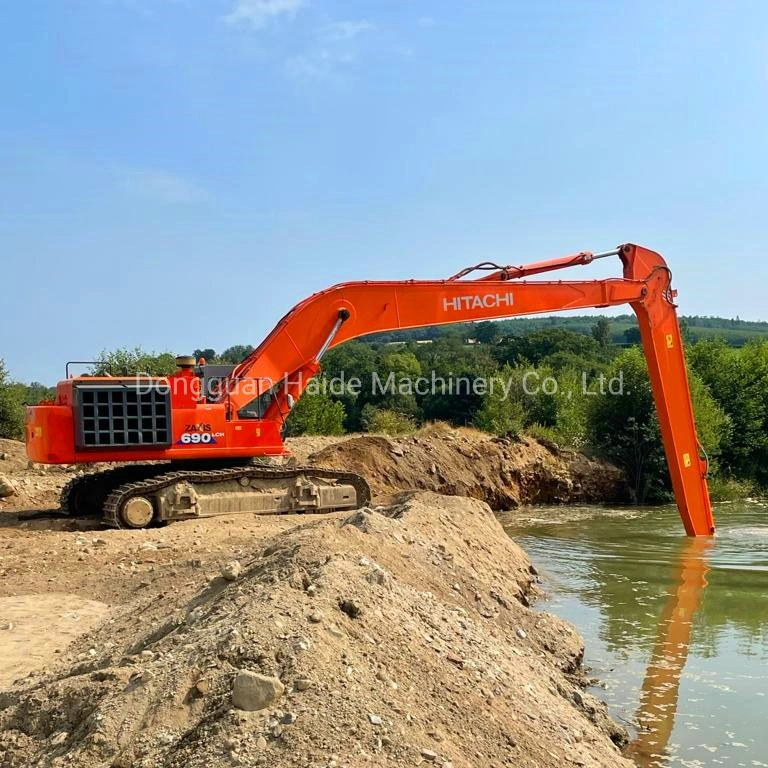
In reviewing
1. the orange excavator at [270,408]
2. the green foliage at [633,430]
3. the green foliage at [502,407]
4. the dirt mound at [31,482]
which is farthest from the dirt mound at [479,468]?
the green foliage at [502,407]

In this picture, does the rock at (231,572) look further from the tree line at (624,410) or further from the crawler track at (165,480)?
the tree line at (624,410)

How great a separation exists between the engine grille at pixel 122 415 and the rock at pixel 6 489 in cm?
450

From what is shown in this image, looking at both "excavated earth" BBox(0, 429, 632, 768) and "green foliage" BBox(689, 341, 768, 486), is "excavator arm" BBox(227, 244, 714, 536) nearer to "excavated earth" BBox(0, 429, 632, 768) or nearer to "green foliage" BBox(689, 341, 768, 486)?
"excavated earth" BBox(0, 429, 632, 768)

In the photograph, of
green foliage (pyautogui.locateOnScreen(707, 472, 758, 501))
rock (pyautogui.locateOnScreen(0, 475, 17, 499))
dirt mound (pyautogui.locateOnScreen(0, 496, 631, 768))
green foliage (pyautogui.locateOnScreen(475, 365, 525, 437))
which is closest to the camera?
dirt mound (pyautogui.locateOnScreen(0, 496, 631, 768))

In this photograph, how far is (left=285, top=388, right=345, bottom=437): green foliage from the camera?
35969 mm

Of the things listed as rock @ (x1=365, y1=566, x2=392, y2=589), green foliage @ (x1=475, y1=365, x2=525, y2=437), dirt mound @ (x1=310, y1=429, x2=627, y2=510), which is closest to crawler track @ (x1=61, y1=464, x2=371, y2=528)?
dirt mound @ (x1=310, y1=429, x2=627, y2=510)

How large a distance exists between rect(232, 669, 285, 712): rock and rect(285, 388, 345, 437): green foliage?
3111 centimetres

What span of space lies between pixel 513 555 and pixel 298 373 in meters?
4.04

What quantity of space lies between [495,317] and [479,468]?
296 inches

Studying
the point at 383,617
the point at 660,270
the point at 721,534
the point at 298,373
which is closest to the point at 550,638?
the point at 383,617

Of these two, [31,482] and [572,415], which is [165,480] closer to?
[31,482]

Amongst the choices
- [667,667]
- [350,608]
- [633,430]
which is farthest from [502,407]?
[350,608]

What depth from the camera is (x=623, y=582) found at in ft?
35.5

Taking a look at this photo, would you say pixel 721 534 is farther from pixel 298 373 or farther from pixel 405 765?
pixel 405 765
